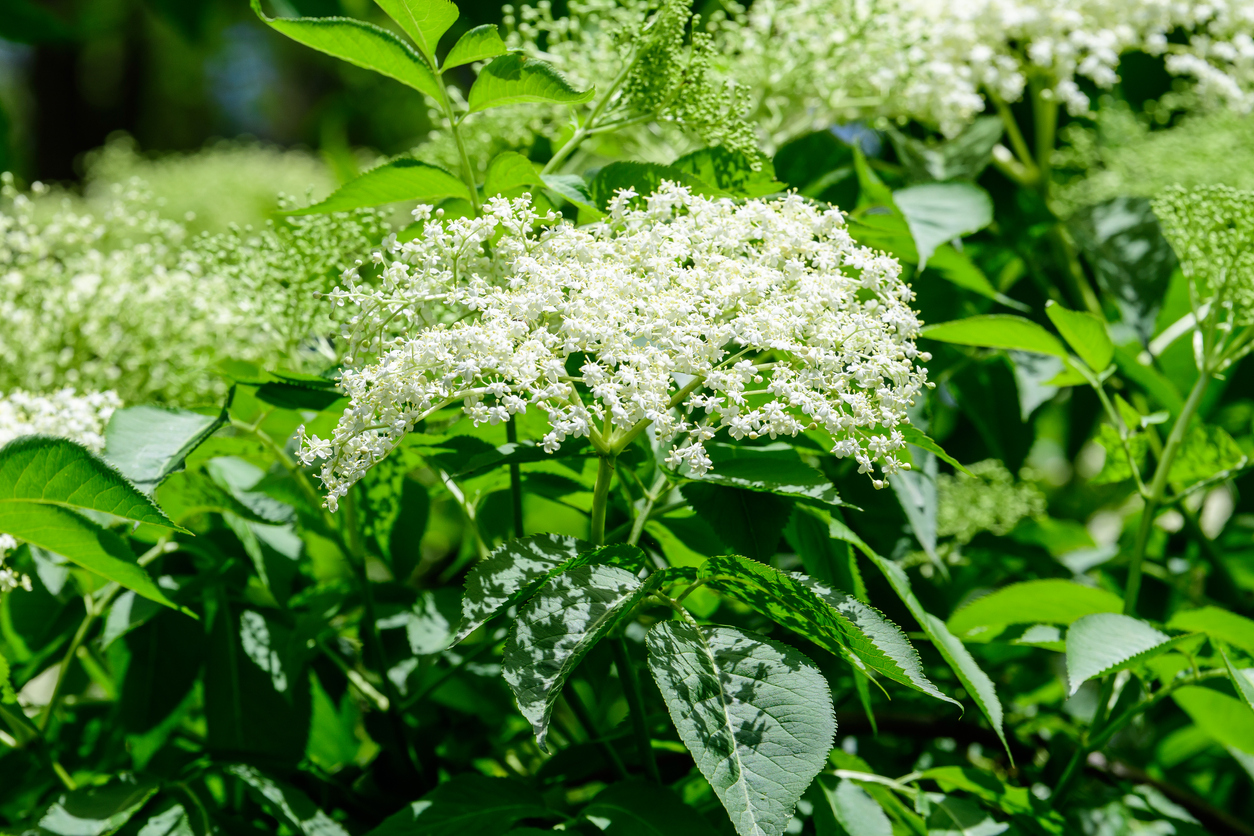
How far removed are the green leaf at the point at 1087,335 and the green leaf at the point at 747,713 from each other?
491 millimetres

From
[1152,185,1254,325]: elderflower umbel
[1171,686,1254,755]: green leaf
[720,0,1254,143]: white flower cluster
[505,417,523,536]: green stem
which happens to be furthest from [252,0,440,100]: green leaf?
[1171,686,1254,755]: green leaf

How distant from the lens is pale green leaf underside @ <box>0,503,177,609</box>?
2.33 ft

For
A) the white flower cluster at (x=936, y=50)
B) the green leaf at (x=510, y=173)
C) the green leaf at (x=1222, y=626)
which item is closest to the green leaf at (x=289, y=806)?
the green leaf at (x=510, y=173)

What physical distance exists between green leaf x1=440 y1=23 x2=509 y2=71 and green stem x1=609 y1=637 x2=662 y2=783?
477 mm

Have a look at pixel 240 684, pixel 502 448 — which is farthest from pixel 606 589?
pixel 240 684

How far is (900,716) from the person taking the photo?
113 cm

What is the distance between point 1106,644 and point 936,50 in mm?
844

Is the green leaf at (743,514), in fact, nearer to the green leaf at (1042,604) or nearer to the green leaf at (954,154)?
the green leaf at (1042,604)

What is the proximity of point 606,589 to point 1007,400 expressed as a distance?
2.57ft

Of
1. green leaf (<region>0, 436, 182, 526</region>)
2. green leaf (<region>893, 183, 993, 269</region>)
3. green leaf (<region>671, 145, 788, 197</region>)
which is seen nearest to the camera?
green leaf (<region>0, 436, 182, 526</region>)

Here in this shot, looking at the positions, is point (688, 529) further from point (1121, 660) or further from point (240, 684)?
point (240, 684)

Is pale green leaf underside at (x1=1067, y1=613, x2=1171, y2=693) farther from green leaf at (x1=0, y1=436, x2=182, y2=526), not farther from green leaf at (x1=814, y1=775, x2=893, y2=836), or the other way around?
green leaf at (x1=0, y1=436, x2=182, y2=526)

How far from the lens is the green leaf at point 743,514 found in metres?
0.78

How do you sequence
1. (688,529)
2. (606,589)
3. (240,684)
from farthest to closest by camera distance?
(240,684) < (688,529) < (606,589)
